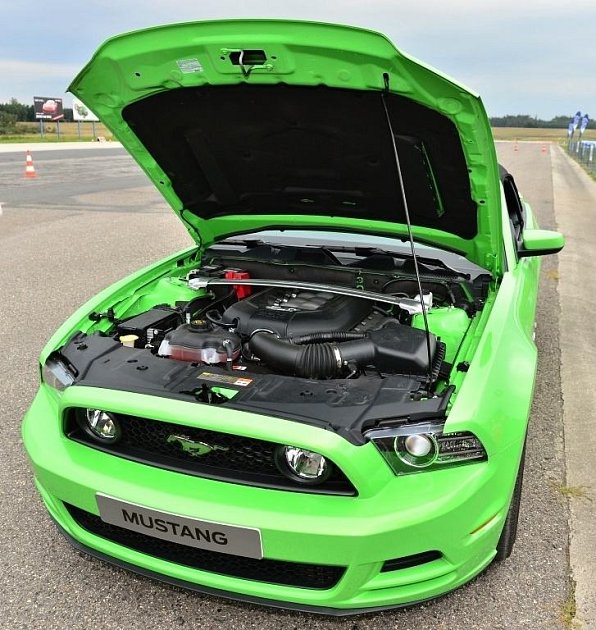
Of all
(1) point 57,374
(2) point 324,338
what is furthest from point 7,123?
(2) point 324,338

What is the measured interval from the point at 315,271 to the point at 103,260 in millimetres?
4774

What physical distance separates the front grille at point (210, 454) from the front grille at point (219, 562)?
0.78ft

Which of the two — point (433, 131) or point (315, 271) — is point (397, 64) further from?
point (315, 271)

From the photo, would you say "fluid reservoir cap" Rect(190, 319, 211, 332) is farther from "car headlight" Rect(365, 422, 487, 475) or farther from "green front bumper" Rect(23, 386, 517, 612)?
"car headlight" Rect(365, 422, 487, 475)

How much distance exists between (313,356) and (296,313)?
468 millimetres

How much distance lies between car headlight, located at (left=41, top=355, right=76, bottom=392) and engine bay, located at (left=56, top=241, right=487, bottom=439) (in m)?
0.05

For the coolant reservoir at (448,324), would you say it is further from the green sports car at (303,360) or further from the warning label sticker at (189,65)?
the warning label sticker at (189,65)

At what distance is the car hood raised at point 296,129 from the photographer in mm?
2213

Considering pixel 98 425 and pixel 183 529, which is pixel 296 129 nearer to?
pixel 98 425

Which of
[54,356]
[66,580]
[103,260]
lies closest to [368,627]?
[66,580]

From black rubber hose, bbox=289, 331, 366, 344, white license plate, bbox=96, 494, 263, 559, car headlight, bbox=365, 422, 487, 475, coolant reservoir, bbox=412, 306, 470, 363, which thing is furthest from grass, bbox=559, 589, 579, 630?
black rubber hose, bbox=289, 331, 366, 344

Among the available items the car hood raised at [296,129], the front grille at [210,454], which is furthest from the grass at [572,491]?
the front grille at [210,454]

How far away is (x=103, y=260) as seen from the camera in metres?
7.45

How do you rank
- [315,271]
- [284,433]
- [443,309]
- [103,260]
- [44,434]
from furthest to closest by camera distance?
[103,260] → [315,271] → [443,309] → [44,434] → [284,433]
